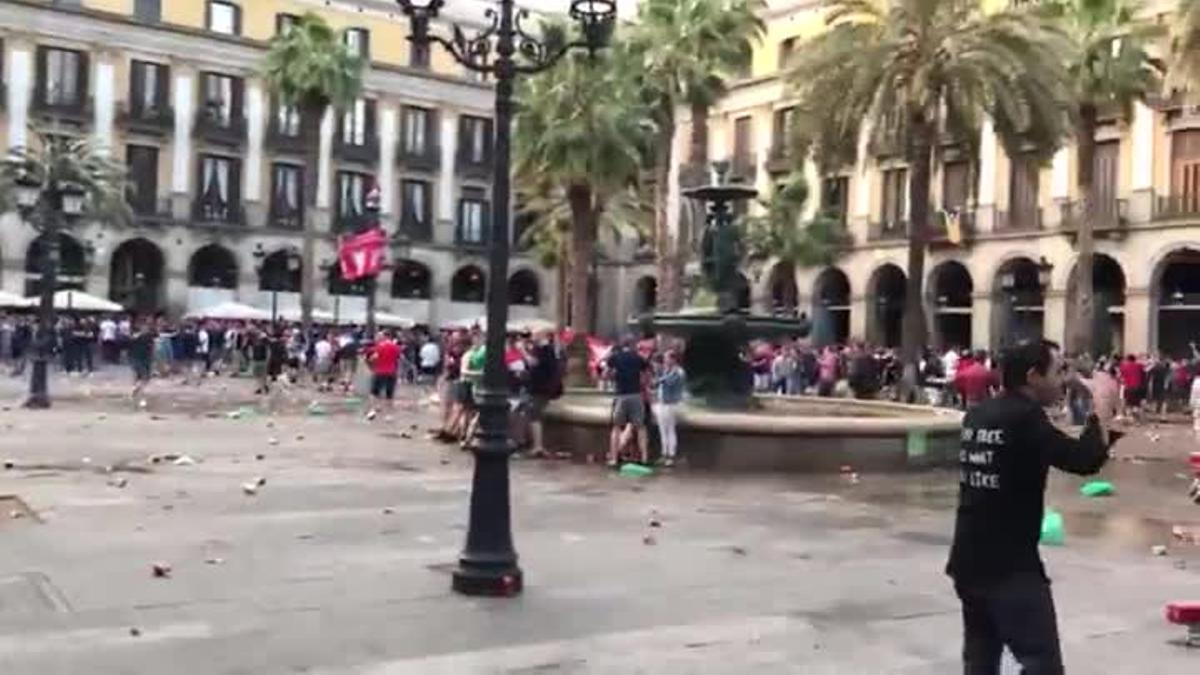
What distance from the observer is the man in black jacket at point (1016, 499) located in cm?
484

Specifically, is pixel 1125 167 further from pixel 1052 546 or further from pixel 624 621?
pixel 624 621

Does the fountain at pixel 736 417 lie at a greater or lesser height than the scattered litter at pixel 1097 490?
greater

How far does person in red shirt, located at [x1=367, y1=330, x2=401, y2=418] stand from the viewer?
27109 millimetres

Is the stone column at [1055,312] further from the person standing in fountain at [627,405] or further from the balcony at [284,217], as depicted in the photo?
the person standing in fountain at [627,405]

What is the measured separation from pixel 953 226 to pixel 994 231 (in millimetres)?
1990

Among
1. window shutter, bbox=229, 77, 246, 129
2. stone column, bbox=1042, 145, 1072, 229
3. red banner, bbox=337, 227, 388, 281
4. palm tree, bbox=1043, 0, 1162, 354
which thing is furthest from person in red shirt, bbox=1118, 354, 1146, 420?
window shutter, bbox=229, 77, 246, 129

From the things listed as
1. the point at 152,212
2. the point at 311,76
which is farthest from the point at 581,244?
the point at 152,212

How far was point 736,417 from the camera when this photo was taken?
16688 mm

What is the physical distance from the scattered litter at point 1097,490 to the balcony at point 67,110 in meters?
45.9

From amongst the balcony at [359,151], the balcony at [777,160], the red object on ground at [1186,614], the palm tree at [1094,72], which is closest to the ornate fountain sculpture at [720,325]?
the red object on ground at [1186,614]

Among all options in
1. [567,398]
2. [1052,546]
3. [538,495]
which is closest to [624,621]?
[1052,546]

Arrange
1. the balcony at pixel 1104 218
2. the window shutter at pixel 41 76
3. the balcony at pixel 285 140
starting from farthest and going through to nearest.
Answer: the balcony at pixel 285 140, the window shutter at pixel 41 76, the balcony at pixel 1104 218

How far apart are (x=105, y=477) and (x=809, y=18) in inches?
1768

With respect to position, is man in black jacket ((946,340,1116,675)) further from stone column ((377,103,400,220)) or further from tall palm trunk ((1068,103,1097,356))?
stone column ((377,103,400,220))
